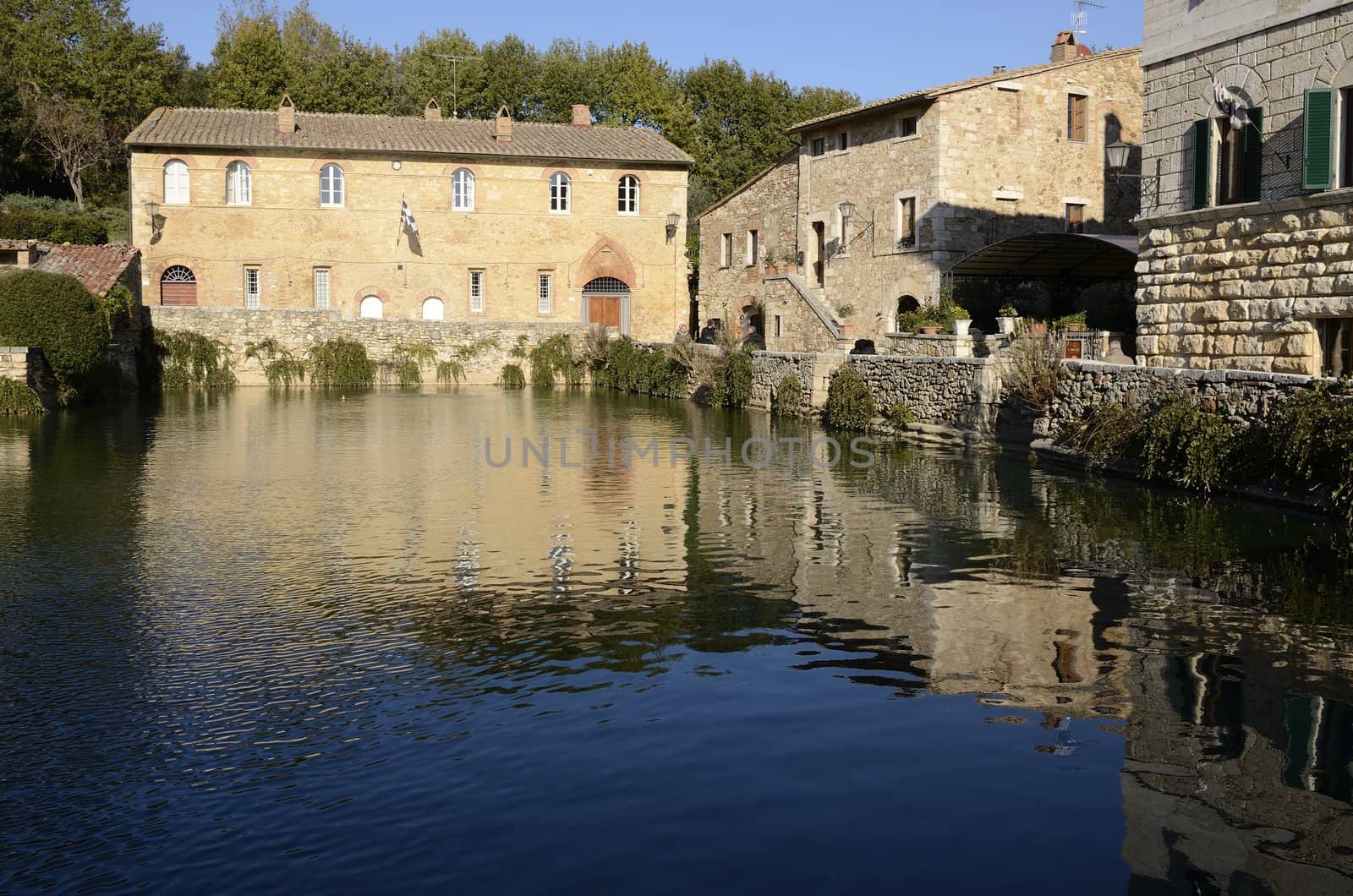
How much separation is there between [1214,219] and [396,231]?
1174 inches

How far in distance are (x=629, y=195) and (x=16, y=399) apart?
23212 mm

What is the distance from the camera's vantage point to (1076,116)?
3138 centimetres

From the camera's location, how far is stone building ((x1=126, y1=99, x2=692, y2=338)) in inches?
1576

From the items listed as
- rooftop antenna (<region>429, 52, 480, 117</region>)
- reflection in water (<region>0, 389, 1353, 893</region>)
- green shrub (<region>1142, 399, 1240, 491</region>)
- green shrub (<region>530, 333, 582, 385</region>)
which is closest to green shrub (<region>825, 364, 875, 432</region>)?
green shrub (<region>1142, 399, 1240, 491</region>)

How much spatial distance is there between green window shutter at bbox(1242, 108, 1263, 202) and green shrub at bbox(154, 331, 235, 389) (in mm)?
28761

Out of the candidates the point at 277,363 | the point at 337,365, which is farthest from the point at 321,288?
the point at 277,363

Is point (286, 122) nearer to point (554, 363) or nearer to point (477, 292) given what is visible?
point (477, 292)

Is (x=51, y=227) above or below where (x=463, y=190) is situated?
below

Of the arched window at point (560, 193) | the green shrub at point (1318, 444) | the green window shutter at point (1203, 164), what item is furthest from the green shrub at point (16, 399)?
the green shrub at point (1318, 444)

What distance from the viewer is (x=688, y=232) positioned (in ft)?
177

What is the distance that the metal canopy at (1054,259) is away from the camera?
84.7ft

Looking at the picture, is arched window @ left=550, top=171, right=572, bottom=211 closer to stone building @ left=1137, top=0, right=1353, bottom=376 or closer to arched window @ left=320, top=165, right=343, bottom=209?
arched window @ left=320, top=165, right=343, bottom=209

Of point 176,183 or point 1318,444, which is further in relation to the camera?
point 176,183

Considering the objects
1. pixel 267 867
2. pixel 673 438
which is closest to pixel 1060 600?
pixel 267 867
